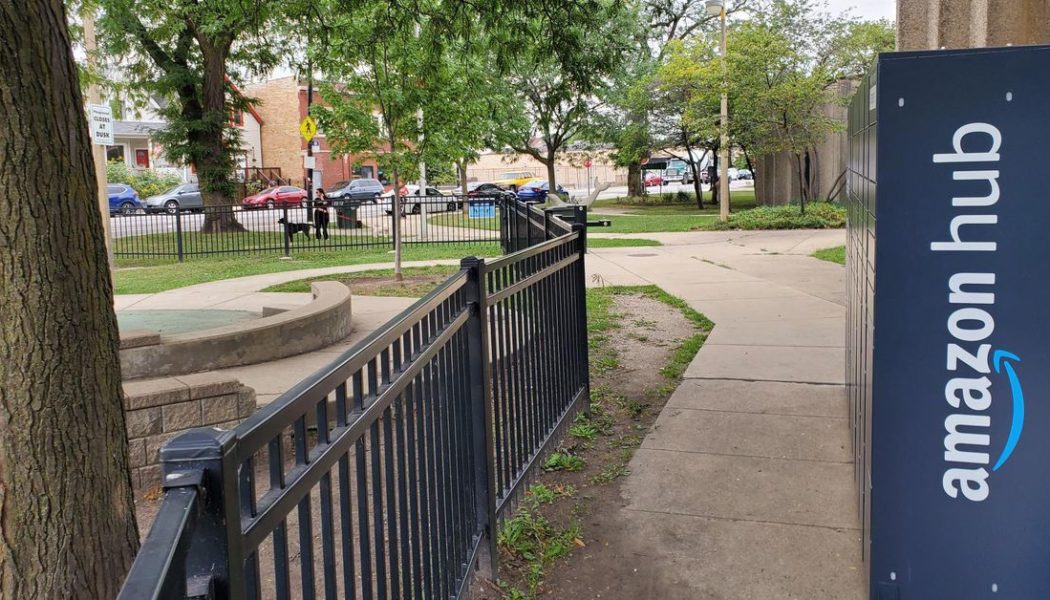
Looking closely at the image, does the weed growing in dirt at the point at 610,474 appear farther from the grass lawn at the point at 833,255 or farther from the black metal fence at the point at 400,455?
the grass lawn at the point at 833,255

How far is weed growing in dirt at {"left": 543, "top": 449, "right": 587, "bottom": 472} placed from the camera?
5.07 metres

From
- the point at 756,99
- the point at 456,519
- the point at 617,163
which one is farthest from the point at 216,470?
the point at 617,163

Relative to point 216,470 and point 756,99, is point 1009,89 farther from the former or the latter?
point 756,99

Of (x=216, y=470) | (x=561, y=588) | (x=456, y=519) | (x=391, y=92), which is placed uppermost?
(x=391, y=92)

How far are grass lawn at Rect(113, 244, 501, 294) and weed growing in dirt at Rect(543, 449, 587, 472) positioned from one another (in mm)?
9782

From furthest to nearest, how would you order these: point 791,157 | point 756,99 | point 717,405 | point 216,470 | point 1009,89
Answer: point 791,157, point 756,99, point 717,405, point 1009,89, point 216,470

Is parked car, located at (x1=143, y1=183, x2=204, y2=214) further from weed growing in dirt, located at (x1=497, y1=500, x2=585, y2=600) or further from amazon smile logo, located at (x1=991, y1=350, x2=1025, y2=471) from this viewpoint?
amazon smile logo, located at (x1=991, y1=350, x2=1025, y2=471)

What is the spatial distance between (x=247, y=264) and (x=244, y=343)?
1054cm

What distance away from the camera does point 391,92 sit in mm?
11867

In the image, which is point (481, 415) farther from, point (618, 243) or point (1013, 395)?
point (618, 243)

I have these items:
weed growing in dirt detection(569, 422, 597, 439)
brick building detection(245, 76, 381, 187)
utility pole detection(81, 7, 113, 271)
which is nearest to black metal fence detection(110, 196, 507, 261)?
utility pole detection(81, 7, 113, 271)

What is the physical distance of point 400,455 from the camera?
269cm

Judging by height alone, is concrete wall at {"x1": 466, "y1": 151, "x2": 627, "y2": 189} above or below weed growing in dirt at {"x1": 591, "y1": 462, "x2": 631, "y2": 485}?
above

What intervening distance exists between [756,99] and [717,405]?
18.8m
